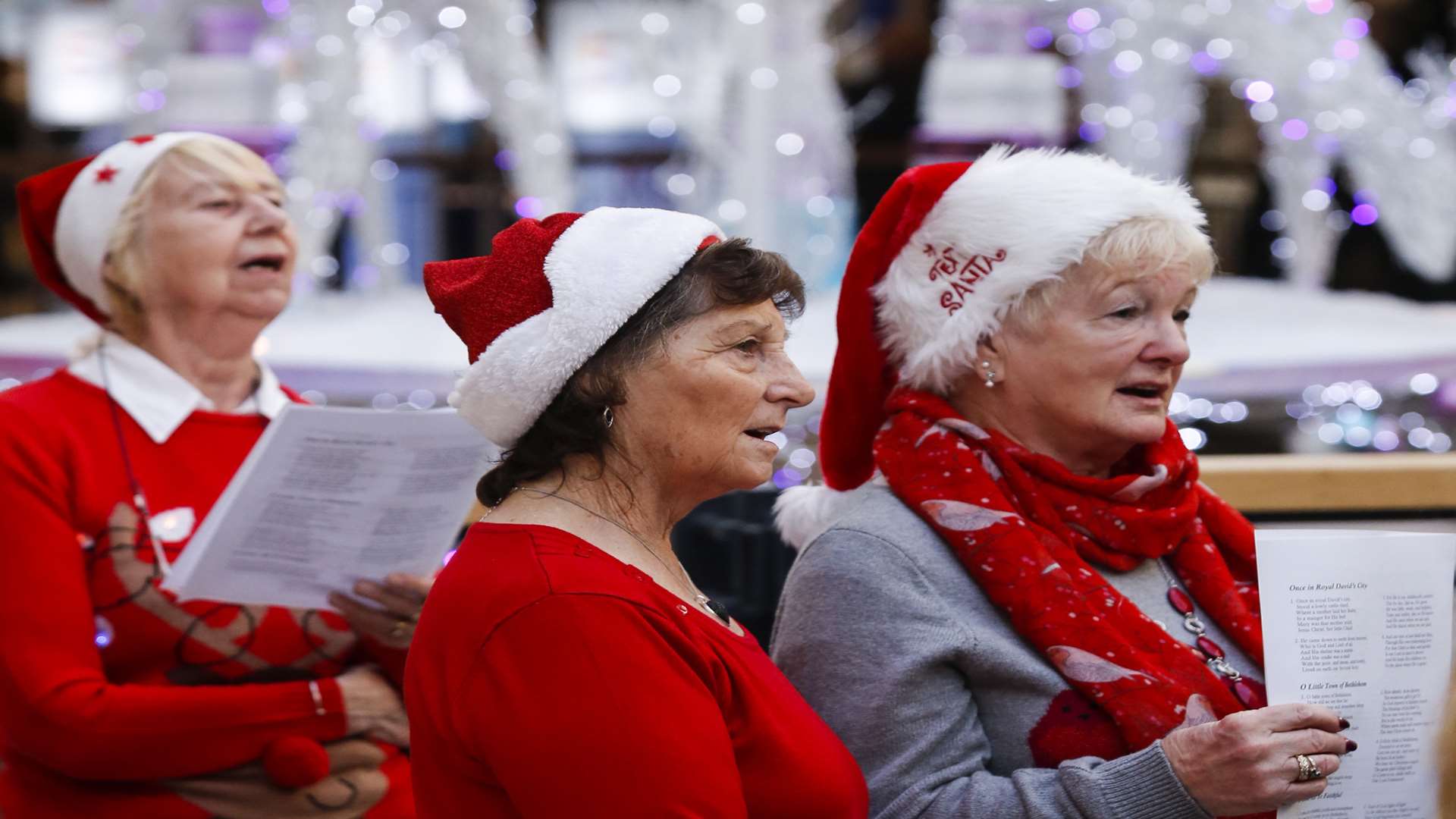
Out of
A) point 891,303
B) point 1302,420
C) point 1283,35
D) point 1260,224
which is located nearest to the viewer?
point 891,303

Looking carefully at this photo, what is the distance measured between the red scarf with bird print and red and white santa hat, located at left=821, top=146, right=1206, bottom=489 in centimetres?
7

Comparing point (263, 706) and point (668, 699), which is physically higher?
point (668, 699)

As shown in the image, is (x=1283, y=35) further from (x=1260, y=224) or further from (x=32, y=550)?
(x=32, y=550)

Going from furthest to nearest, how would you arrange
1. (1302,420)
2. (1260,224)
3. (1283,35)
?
(1260,224) → (1283,35) → (1302,420)

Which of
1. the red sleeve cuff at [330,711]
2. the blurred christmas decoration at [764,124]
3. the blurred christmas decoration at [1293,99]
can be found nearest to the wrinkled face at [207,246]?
the red sleeve cuff at [330,711]

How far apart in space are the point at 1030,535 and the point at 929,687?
21 cm

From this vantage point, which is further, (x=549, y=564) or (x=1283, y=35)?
(x=1283, y=35)

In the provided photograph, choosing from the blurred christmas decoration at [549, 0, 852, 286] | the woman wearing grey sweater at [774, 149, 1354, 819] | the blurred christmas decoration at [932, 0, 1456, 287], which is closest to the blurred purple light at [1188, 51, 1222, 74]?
the blurred christmas decoration at [932, 0, 1456, 287]

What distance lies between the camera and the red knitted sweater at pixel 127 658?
5.53 ft

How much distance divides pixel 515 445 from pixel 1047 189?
733 mm

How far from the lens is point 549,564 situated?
4.05 feet

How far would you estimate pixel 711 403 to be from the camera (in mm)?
1360

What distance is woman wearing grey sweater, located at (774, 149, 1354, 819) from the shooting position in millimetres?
1515

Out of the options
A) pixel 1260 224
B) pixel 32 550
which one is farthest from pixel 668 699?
pixel 1260 224
